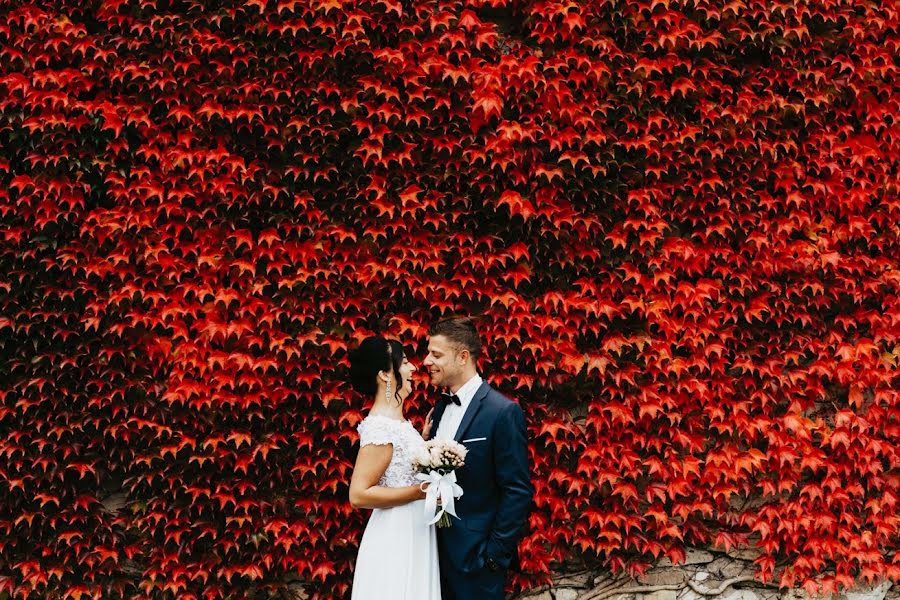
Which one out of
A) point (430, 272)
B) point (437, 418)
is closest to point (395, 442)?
point (437, 418)

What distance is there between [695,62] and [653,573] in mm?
3384

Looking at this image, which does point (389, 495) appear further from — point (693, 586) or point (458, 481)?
point (693, 586)

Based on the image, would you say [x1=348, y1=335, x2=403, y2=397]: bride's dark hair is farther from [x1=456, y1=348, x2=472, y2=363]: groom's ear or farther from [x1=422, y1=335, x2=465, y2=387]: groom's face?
[x1=456, y1=348, x2=472, y2=363]: groom's ear

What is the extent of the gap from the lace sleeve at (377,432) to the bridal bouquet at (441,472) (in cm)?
18

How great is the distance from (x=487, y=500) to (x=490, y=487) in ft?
0.23

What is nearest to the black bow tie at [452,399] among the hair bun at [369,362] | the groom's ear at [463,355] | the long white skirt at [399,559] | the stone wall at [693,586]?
the groom's ear at [463,355]

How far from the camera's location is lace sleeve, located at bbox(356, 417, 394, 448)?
3340 mm

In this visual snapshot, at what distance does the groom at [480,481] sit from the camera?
333 centimetres

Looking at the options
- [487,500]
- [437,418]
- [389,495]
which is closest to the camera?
[389,495]

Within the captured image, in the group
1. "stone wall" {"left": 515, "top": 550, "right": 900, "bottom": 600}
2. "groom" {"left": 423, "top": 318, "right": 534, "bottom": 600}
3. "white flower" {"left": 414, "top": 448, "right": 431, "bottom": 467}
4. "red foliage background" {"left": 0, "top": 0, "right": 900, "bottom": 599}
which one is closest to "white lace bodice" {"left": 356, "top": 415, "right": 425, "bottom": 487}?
"white flower" {"left": 414, "top": 448, "right": 431, "bottom": 467}

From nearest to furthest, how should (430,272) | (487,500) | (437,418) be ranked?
1. (487,500)
2. (437,418)
3. (430,272)

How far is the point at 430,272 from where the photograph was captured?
4.45 metres

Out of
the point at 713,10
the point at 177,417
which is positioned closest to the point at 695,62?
the point at 713,10

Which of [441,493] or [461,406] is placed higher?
[461,406]
